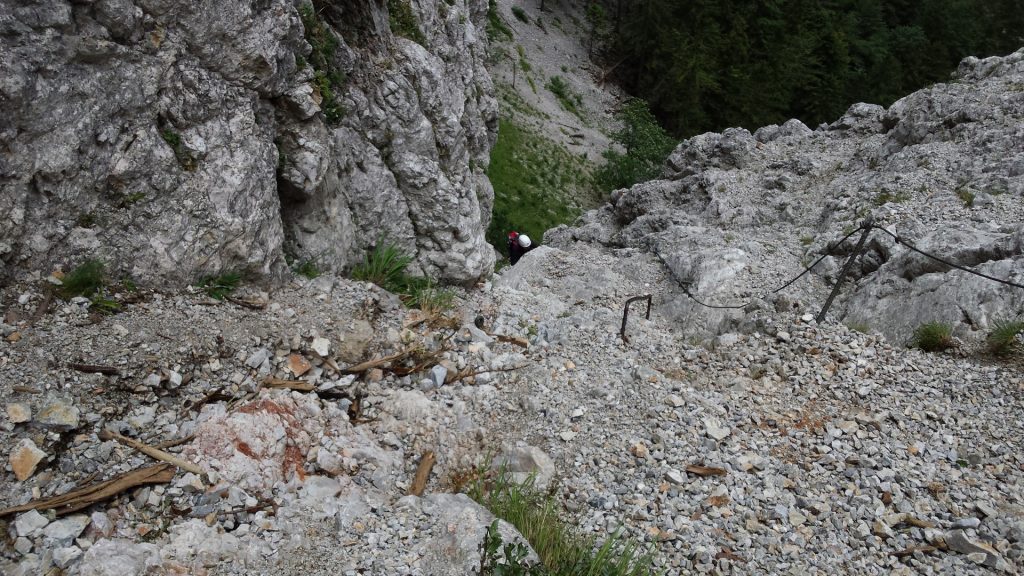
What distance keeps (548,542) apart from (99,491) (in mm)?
4108

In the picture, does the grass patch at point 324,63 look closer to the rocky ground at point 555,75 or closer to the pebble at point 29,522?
the pebble at point 29,522

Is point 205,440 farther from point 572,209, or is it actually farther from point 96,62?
point 572,209

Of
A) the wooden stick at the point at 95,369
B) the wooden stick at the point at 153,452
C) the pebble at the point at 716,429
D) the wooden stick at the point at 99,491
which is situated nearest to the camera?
the wooden stick at the point at 99,491

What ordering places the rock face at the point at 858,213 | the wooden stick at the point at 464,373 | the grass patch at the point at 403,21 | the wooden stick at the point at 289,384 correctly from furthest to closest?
the grass patch at the point at 403,21 < the rock face at the point at 858,213 < the wooden stick at the point at 464,373 < the wooden stick at the point at 289,384

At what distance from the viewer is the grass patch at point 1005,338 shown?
28.6 ft

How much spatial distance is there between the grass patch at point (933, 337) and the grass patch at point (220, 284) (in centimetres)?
1056

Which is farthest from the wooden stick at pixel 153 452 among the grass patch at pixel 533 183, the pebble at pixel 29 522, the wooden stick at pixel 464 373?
the grass patch at pixel 533 183

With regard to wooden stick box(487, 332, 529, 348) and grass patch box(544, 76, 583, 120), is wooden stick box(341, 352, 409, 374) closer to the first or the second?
wooden stick box(487, 332, 529, 348)

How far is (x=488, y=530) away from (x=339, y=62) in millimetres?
8124

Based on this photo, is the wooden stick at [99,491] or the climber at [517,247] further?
the climber at [517,247]

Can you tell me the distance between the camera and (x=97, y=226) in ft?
21.8

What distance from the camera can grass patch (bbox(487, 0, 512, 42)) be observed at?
46372mm

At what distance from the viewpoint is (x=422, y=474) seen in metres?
6.63

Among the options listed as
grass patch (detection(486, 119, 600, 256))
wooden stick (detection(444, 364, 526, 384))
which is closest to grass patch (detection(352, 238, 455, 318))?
wooden stick (detection(444, 364, 526, 384))
